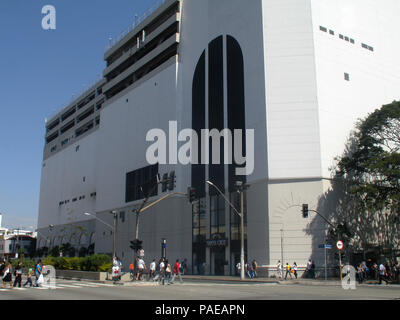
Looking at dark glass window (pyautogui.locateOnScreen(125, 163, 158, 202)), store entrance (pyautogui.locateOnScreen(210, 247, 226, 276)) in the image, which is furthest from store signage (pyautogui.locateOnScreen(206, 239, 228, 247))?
dark glass window (pyautogui.locateOnScreen(125, 163, 158, 202))

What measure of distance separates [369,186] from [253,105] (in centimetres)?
1578

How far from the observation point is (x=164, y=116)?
63.2 meters

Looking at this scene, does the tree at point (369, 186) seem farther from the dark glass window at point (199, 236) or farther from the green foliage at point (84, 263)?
the green foliage at point (84, 263)

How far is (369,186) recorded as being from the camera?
40.9 metres

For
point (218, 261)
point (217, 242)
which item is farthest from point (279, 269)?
point (218, 261)

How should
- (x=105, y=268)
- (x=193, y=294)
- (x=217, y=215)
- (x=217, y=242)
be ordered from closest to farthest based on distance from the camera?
(x=193, y=294)
(x=105, y=268)
(x=217, y=242)
(x=217, y=215)

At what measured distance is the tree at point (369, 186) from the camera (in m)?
42.2

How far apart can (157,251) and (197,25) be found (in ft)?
106

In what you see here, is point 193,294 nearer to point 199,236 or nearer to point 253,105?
point 253,105

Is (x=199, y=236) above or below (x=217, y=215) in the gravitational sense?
below

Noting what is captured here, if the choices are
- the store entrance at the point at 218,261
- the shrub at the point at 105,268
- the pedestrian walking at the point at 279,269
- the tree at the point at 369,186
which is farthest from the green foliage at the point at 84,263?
the tree at the point at 369,186

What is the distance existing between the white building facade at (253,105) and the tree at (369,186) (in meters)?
2.24
